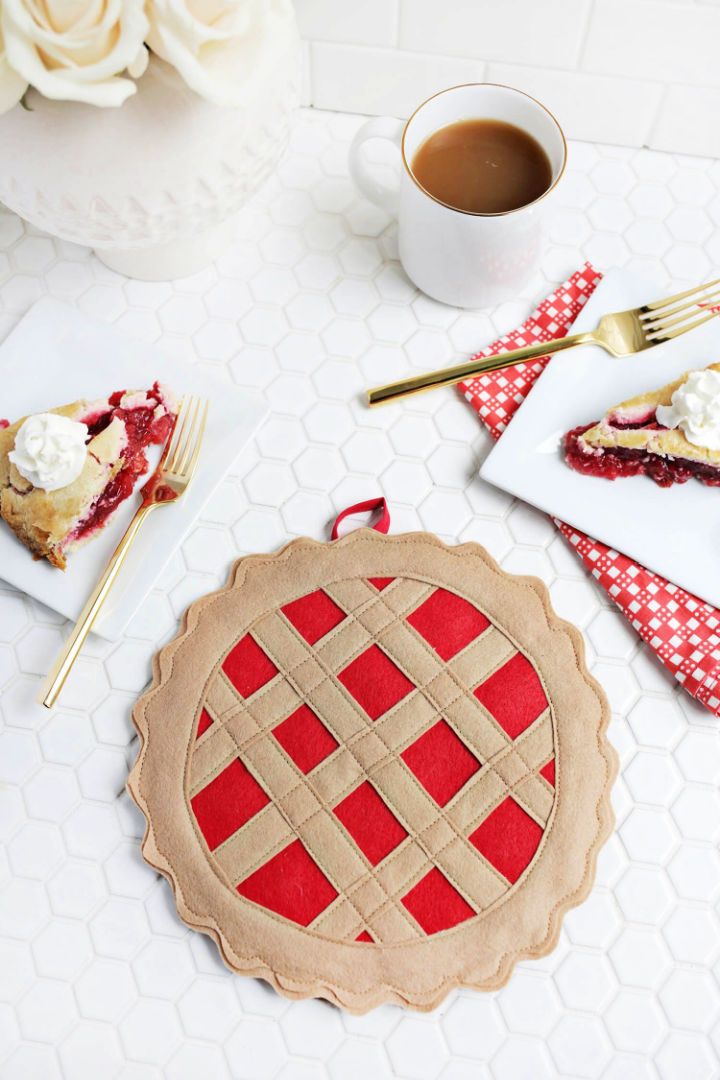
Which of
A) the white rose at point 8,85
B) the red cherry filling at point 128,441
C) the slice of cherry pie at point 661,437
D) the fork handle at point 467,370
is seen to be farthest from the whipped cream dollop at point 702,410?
the white rose at point 8,85

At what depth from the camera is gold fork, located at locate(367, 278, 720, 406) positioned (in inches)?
33.2

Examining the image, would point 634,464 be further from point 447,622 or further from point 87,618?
point 87,618

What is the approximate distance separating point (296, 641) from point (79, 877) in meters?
0.25

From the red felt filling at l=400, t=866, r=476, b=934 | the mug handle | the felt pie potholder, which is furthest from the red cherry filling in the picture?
the red felt filling at l=400, t=866, r=476, b=934

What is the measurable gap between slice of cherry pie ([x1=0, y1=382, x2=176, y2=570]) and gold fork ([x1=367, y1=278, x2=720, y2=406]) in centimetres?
21

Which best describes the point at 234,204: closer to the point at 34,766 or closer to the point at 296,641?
the point at 296,641

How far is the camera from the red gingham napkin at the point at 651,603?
760 mm

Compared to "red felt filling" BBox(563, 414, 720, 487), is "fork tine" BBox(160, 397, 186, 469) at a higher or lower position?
lower

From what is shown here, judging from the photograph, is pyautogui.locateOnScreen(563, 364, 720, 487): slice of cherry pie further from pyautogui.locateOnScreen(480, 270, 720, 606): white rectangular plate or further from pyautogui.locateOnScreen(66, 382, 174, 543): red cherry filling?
pyautogui.locateOnScreen(66, 382, 174, 543): red cherry filling

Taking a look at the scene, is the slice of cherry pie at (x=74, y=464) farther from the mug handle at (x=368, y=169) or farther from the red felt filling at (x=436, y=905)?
the red felt filling at (x=436, y=905)

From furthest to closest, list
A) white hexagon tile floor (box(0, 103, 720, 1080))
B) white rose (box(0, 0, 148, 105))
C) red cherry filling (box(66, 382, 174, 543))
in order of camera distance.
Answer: red cherry filling (box(66, 382, 174, 543)) < white hexagon tile floor (box(0, 103, 720, 1080)) < white rose (box(0, 0, 148, 105))

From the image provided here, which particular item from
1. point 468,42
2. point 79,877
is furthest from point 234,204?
point 79,877

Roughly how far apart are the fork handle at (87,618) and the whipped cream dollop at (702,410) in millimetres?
454

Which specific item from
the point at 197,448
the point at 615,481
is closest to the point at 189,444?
the point at 197,448
